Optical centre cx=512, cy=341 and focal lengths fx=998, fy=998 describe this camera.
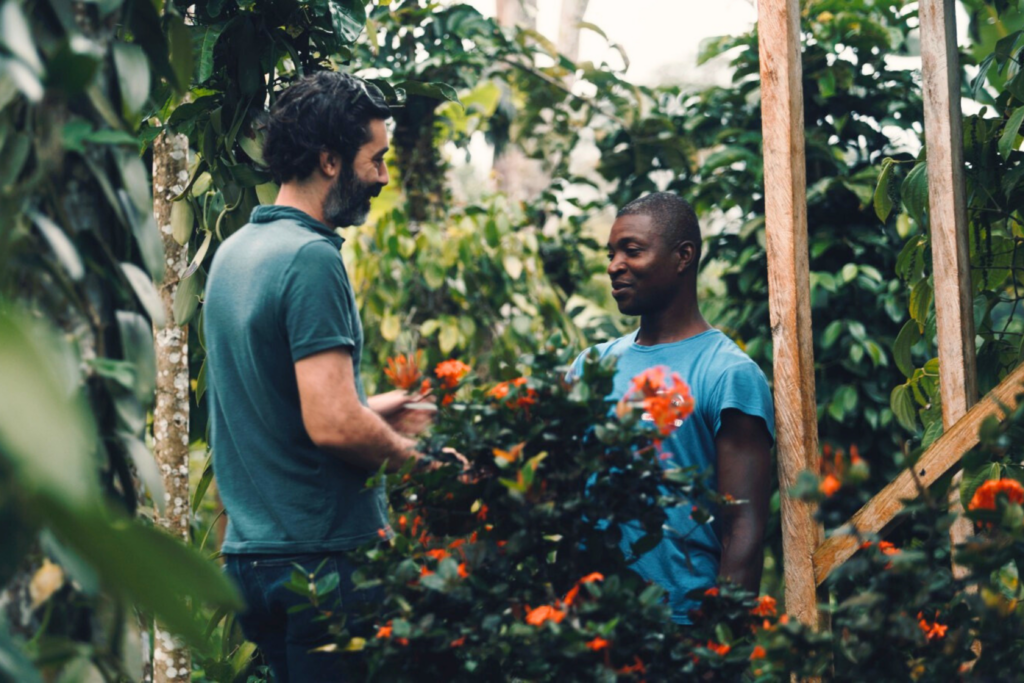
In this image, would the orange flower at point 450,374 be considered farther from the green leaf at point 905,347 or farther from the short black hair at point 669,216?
the green leaf at point 905,347

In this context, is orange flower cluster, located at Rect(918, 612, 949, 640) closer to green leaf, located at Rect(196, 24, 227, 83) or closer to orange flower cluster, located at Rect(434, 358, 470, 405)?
orange flower cluster, located at Rect(434, 358, 470, 405)

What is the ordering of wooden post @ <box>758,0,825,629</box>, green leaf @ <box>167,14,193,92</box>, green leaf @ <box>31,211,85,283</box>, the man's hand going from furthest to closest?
wooden post @ <box>758,0,825,629</box> < the man's hand < green leaf @ <box>167,14,193,92</box> < green leaf @ <box>31,211,85,283</box>

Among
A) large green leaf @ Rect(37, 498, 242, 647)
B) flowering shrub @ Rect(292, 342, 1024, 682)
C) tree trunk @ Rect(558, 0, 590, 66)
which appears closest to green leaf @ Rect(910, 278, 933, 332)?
flowering shrub @ Rect(292, 342, 1024, 682)

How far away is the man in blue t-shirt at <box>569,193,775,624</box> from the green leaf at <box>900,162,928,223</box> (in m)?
0.50

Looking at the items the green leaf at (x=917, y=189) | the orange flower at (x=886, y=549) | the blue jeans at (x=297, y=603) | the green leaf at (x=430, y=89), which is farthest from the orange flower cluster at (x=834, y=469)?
the green leaf at (x=430, y=89)

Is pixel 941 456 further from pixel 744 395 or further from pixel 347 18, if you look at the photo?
pixel 347 18

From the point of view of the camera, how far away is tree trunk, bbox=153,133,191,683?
255 centimetres

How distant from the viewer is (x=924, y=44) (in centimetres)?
213

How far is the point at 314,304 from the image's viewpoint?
66.8 inches

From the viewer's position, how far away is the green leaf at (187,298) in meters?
2.55

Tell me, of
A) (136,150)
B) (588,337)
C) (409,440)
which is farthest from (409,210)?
(136,150)

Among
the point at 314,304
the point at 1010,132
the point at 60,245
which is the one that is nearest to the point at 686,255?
the point at 1010,132

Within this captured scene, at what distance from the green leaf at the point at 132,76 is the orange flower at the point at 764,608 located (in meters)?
1.15

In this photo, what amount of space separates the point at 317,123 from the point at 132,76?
68cm
